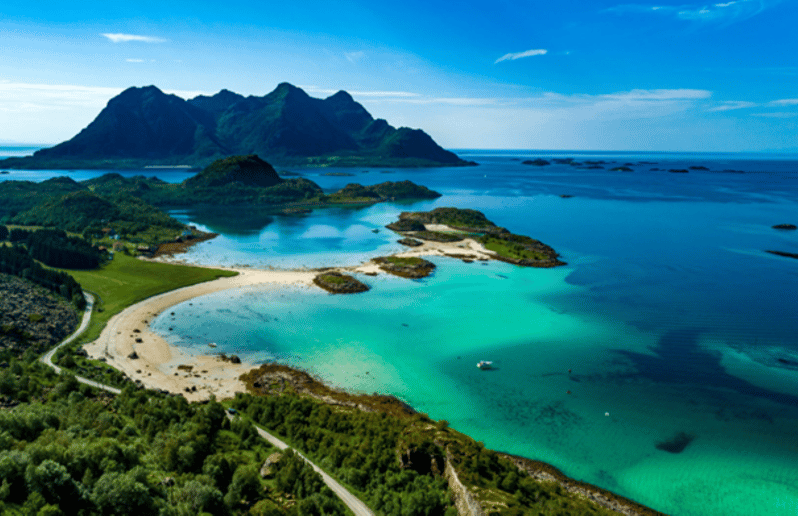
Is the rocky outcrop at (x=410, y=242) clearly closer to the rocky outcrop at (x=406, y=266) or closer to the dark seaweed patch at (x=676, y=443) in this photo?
the rocky outcrop at (x=406, y=266)

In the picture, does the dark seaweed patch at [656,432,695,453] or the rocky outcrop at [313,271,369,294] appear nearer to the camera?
the dark seaweed patch at [656,432,695,453]

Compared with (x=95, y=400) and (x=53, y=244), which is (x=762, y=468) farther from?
(x=53, y=244)

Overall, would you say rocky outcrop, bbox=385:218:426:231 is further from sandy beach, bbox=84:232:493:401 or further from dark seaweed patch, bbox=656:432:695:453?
dark seaweed patch, bbox=656:432:695:453

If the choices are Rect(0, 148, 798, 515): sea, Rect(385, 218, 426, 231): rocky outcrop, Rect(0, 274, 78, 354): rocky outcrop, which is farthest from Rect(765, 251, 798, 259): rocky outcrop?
Rect(0, 274, 78, 354): rocky outcrop

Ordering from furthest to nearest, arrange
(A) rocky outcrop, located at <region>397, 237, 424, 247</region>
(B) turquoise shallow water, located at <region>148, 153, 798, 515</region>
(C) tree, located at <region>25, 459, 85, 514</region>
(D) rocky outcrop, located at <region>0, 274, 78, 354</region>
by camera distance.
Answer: (A) rocky outcrop, located at <region>397, 237, 424, 247</region> < (D) rocky outcrop, located at <region>0, 274, 78, 354</region> < (B) turquoise shallow water, located at <region>148, 153, 798, 515</region> < (C) tree, located at <region>25, 459, 85, 514</region>

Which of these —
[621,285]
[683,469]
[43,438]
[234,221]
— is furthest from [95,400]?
[234,221]

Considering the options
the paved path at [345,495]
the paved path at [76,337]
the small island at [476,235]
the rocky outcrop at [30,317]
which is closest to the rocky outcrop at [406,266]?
the small island at [476,235]

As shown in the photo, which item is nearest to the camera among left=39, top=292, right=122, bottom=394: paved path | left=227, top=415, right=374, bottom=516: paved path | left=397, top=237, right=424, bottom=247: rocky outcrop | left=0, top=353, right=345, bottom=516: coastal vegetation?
left=0, top=353, right=345, bottom=516: coastal vegetation

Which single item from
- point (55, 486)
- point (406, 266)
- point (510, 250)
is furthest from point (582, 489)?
point (510, 250)
